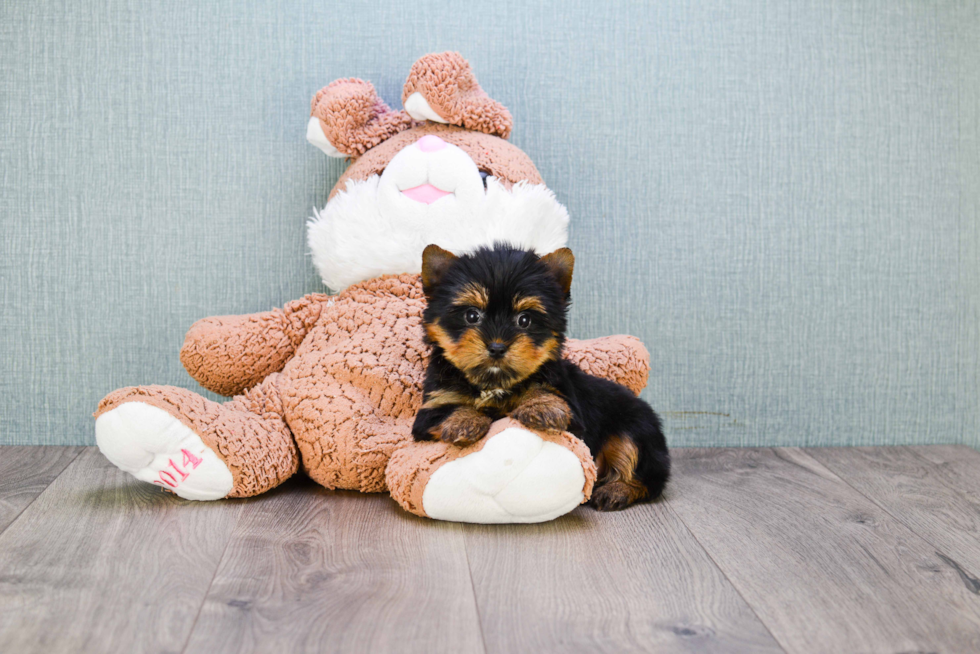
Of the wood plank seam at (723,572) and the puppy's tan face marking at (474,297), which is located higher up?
the puppy's tan face marking at (474,297)

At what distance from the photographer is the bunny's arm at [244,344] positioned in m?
1.91

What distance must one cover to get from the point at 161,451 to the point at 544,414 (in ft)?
2.63

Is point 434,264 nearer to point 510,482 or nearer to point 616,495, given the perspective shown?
point 510,482

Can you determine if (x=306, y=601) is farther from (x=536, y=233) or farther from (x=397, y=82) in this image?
(x=397, y=82)

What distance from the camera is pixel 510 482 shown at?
150 centimetres

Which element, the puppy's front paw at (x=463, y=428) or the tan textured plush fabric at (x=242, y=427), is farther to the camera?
the tan textured plush fabric at (x=242, y=427)

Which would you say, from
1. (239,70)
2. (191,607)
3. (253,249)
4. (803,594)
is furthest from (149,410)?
(803,594)

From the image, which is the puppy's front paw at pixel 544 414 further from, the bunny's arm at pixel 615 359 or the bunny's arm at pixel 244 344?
the bunny's arm at pixel 244 344

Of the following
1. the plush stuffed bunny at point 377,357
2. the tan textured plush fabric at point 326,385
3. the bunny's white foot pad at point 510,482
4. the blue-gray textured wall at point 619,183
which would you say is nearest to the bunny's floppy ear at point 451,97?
the plush stuffed bunny at point 377,357

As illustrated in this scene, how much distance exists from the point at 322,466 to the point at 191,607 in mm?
585

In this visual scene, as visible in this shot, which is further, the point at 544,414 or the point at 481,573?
the point at 544,414

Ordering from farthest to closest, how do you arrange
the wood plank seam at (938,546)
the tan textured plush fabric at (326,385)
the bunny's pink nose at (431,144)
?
the bunny's pink nose at (431,144) < the tan textured plush fabric at (326,385) < the wood plank seam at (938,546)

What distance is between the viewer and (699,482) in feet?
6.47

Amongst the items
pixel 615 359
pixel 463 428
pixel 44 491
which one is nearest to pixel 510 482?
pixel 463 428
